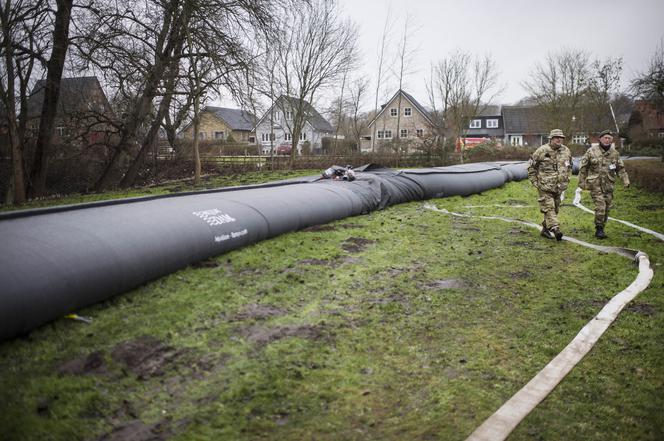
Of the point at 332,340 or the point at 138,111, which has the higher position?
the point at 138,111

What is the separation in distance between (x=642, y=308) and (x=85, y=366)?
4.76 meters

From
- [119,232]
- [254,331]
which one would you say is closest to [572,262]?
[254,331]

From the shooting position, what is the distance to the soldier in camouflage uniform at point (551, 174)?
25.5 feet

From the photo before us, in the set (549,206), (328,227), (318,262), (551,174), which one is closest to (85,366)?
(318,262)

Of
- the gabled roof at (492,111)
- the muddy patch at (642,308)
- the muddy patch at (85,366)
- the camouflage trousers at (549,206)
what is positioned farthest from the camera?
the gabled roof at (492,111)

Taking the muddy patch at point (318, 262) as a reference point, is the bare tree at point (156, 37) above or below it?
above

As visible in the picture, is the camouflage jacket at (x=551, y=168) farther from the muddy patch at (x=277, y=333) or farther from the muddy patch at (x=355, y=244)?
the muddy patch at (x=277, y=333)

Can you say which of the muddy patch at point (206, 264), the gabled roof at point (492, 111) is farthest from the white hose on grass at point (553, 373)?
the gabled roof at point (492, 111)

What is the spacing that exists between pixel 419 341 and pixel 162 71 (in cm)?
1411

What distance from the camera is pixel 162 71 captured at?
15219 millimetres

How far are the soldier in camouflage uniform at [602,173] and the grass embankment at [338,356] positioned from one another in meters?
2.03

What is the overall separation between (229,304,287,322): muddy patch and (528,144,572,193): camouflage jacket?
17.7 feet

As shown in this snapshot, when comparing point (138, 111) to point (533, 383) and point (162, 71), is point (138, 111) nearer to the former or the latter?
point (162, 71)

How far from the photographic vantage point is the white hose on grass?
2.64 m
